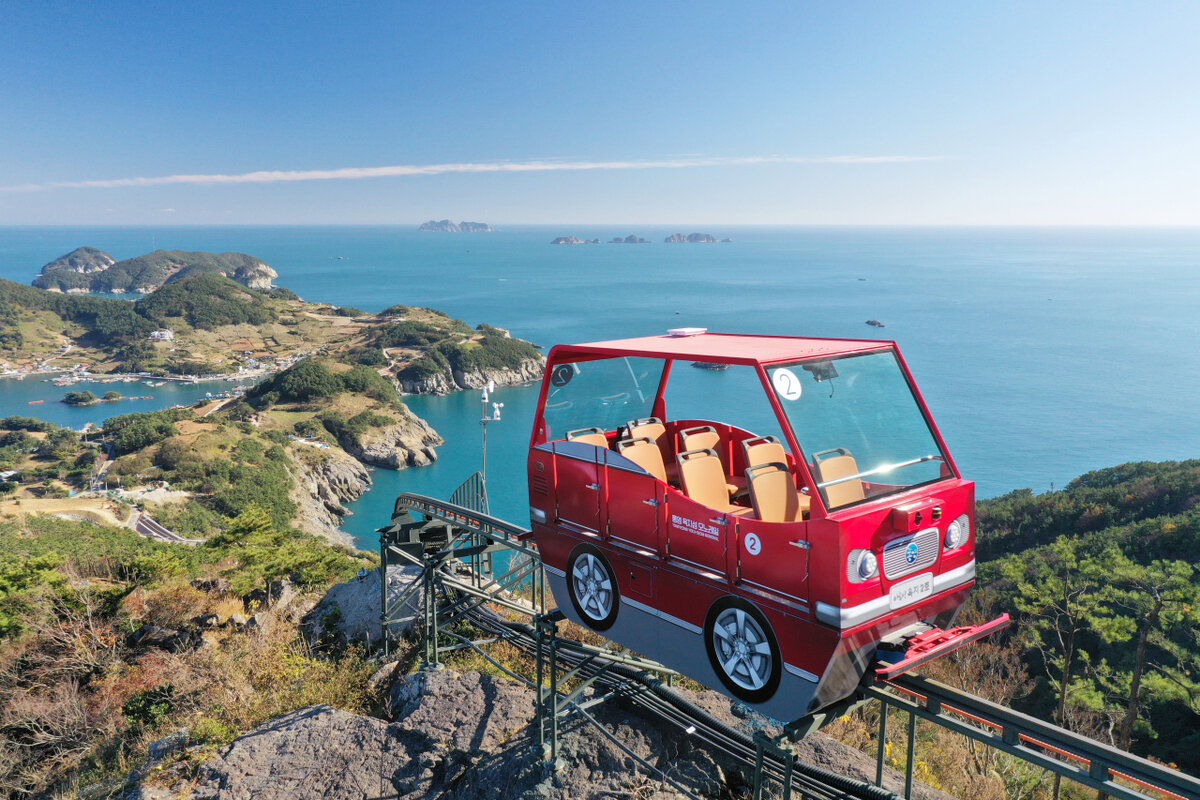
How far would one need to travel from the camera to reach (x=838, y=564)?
17.3ft

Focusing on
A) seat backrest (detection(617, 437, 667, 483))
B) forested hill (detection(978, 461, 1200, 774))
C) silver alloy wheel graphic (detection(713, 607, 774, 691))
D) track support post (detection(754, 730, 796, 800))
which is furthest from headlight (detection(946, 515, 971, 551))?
forested hill (detection(978, 461, 1200, 774))

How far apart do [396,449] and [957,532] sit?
273 feet

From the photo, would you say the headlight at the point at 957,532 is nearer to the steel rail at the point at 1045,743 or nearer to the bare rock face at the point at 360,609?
the steel rail at the point at 1045,743

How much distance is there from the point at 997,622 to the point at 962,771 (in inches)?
236

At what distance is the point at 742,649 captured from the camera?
20.0 feet

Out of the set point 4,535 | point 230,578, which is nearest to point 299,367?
point 4,535

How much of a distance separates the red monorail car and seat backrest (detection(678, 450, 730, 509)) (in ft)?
0.07

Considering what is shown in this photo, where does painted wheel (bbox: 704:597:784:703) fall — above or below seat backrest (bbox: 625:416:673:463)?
below

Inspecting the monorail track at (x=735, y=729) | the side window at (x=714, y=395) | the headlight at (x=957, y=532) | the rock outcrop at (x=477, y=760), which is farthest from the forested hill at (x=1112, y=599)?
the side window at (x=714, y=395)

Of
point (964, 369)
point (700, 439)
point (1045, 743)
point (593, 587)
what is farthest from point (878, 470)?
point (964, 369)

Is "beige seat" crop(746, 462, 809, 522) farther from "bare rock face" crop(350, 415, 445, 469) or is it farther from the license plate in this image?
"bare rock face" crop(350, 415, 445, 469)

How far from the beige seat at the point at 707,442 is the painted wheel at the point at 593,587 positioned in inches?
67.4

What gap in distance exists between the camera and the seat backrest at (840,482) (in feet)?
19.0

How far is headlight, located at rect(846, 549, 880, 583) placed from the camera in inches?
210
